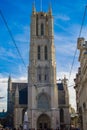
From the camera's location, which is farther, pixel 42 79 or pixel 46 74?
pixel 46 74

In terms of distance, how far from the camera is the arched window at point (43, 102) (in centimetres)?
6681

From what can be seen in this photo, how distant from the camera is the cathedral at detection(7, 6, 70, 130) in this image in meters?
66.0

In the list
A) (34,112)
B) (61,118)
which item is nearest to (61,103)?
(61,118)

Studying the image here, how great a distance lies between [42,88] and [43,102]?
133 inches

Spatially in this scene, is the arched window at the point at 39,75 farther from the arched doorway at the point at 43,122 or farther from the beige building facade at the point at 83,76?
the beige building facade at the point at 83,76

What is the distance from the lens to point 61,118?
71.1 metres

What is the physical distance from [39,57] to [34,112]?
46.5 ft

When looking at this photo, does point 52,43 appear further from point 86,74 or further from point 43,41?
point 86,74

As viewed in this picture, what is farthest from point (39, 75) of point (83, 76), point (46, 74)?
point (83, 76)

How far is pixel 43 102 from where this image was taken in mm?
67312

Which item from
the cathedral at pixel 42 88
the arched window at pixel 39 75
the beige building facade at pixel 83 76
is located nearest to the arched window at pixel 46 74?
the cathedral at pixel 42 88

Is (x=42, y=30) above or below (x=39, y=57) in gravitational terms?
above

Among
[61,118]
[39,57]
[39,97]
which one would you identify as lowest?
[61,118]

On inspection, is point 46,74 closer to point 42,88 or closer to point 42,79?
point 42,79
